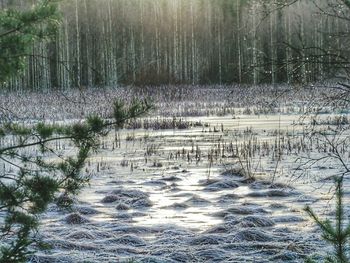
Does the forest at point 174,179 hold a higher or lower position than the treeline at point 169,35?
lower

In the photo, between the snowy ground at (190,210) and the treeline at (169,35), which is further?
the treeline at (169,35)

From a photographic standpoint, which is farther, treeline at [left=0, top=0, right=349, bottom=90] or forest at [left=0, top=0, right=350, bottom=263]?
treeline at [left=0, top=0, right=349, bottom=90]

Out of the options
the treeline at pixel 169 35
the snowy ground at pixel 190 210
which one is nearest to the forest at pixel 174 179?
the snowy ground at pixel 190 210

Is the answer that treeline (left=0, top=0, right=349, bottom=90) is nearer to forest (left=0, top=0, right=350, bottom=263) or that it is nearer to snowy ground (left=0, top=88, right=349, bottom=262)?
forest (left=0, top=0, right=350, bottom=263)

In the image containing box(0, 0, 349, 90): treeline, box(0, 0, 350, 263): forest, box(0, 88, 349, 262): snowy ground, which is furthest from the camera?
box(0, 0, 349, 90): treeline

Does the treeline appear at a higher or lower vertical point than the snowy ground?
higher

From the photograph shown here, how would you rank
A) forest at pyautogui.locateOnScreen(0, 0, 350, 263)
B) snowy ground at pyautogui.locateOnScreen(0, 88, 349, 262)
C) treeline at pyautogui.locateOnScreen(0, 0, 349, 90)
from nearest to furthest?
Result: forest at pyautogui.locateOnScreen(0, 0, 350, 263)
snowy ground at pyautogui.locateOnScreen(0, 88, 349, 262)
treeline at pyautogui.locateOnScreen(0, 0, 349, 90)

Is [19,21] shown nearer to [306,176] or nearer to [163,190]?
[163,190]

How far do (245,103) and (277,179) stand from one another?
54.3 ft

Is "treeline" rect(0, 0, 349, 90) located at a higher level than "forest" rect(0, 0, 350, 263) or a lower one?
higher

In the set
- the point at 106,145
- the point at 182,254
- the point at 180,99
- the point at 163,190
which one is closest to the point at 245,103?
the point at 180,99

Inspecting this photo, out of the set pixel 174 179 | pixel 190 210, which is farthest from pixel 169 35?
pixel 190 210

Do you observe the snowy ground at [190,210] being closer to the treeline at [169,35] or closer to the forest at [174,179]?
the forest at [174,179]

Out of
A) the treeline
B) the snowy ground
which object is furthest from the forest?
the treeline
